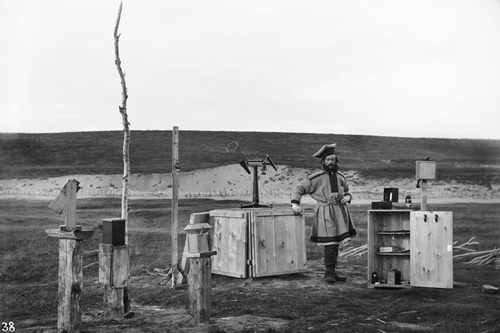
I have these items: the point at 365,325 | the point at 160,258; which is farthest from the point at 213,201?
the point at 365,325

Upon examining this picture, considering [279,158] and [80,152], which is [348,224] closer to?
[279,158]

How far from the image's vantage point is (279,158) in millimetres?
13273

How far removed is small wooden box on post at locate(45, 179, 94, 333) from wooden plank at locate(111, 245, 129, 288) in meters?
0.41

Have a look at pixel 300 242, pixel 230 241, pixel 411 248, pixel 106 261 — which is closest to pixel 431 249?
pixel 411 248

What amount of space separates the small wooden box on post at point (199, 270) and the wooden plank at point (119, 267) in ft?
1.80

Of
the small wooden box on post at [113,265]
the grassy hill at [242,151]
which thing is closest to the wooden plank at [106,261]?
the small wooden box on post at [113,265]

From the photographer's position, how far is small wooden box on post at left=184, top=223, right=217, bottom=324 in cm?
478

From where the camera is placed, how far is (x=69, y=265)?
445 centimetres

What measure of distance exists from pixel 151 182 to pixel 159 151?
39.6 inches

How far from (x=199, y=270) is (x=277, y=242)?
100 inches

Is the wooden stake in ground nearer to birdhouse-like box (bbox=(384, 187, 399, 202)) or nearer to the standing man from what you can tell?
the standing man

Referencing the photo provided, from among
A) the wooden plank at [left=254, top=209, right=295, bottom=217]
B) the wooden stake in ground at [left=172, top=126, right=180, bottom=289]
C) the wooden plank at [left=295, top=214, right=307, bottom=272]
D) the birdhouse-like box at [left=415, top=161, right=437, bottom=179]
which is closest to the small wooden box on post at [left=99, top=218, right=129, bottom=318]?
the wooden stake in ground at [left=172, top=126, right=180, bottom=289]

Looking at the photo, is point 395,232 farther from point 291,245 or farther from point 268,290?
point 268,290

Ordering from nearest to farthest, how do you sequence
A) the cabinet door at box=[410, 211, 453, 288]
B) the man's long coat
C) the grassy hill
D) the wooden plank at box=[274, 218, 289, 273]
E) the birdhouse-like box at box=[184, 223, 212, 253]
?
the birdhouse-like box at box=[184, 223, 212, 253] → the cabinet door at box=[410, 211, 453, 288] → the man's long coat → the wooden plank at box=[274, 218, 289, 273] → the grassy hill
